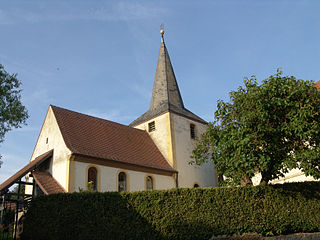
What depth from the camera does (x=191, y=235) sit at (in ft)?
44.8

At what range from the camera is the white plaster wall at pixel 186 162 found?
26031mm

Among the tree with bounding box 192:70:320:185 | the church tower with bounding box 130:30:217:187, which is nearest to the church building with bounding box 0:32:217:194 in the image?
the church tower with bounding box 130:30:217:187

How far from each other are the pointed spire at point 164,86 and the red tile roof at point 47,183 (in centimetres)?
1246

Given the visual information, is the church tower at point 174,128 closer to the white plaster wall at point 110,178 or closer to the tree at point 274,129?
the white plaster wall at point 110,178

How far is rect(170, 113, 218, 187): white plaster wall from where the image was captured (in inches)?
1025

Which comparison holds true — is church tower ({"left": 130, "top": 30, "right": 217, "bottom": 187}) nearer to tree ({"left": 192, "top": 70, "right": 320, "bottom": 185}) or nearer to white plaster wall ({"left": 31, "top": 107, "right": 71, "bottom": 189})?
white plaster wall ({"left": 31, "top": 107, "right": 71, "bottom": 189})

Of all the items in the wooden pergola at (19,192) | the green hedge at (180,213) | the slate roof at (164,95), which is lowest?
the green hedge at (180,213)

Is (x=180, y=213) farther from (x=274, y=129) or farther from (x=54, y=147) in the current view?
(x=54, y=147)

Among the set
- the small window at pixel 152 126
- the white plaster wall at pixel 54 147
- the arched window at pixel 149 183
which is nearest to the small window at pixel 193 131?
the small window at pixel 152 126

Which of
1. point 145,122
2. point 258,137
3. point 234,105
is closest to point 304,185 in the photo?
point 258,137

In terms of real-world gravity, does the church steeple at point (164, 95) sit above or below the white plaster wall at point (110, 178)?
above

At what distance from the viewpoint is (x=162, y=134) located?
1081 inches

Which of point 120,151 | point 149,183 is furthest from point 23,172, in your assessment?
point 149,183

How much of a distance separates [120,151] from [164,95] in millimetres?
9821
